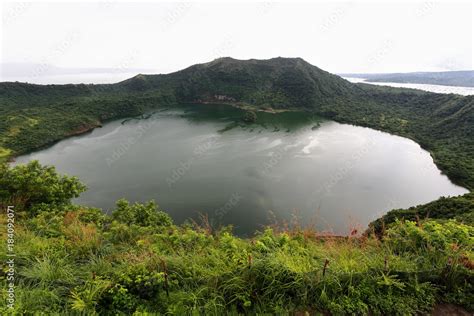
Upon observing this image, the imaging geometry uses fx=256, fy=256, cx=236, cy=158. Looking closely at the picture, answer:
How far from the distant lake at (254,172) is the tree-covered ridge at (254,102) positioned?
318 centimetres

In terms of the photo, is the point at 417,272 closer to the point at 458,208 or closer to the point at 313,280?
the point at 313,280

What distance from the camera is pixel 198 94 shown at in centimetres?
8131

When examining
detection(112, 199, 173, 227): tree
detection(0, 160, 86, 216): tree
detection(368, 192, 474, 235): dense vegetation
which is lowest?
detection(368, 192, 474, 235): dense vegetation

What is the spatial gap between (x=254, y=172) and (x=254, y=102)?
4869 cm

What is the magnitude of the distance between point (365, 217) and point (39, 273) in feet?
68.1

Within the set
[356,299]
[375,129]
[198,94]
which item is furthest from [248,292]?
[198,94]

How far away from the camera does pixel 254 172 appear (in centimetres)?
2688

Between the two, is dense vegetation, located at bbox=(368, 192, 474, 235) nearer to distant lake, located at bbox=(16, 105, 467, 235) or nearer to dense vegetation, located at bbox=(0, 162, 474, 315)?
distant lake, located at bbox=(16, 105, 467, 235)

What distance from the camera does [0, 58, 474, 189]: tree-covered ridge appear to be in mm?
37312

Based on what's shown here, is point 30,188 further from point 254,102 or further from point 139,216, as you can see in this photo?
point 254,102

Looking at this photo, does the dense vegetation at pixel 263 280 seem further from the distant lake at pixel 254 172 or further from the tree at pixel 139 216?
the tree at pixel 139 216

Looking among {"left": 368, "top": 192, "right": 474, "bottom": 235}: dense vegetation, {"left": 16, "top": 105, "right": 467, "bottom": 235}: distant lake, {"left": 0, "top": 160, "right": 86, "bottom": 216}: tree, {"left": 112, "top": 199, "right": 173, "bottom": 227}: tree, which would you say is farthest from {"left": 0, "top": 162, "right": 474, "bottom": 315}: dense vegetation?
{"left": 368, "top": 192, "right": 474, "bottom": 235}: dense vegetation

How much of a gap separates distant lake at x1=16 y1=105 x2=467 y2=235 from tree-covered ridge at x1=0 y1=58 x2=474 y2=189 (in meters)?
3.18

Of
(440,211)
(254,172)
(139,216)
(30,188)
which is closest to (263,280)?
(139,216)
